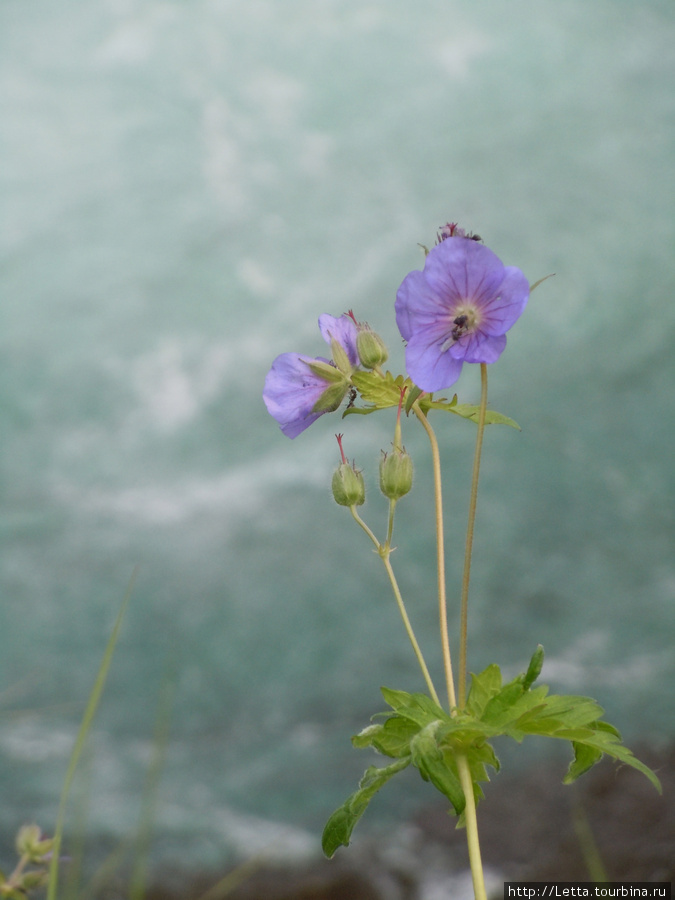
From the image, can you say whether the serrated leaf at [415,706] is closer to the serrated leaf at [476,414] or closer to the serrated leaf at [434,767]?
the serrated leaf at [434,767]

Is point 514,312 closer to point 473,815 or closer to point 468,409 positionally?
point 468,409

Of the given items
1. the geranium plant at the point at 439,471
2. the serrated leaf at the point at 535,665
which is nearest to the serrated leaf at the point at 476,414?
the geranium plant at the point at 439,471

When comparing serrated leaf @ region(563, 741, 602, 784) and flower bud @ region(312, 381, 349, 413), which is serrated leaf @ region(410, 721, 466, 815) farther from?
flower bud @ region(312, 381, 349, 413)

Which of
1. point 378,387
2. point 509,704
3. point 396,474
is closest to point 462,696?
point 509,704

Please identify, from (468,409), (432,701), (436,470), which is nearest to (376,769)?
(432,701)

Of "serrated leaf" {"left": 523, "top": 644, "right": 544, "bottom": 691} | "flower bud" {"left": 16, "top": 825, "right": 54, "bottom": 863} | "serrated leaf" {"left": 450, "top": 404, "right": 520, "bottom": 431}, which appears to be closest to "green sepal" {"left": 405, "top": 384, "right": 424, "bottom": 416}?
"serrated leaf" {"left": 450, "top": 404, "right": 520, "bottom": 431}
